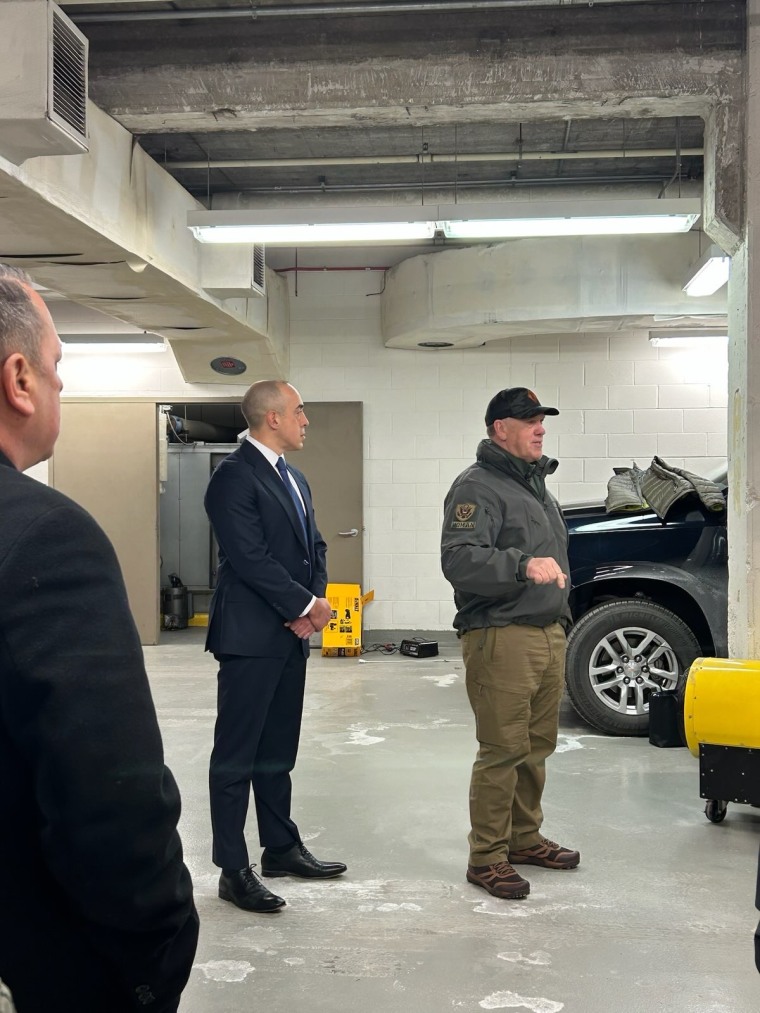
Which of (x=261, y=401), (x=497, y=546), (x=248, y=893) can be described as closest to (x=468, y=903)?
(x=248, y=893)

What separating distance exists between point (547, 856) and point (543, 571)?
125 cm

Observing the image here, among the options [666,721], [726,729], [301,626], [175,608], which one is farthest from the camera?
[175,608]

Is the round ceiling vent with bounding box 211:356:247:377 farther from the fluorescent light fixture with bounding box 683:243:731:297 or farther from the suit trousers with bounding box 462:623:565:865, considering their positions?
the suit trousers with bounding box 462:623:565:865

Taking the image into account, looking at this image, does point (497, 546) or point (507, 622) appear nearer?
point (507, 622)

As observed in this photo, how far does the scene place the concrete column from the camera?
15.4 feet

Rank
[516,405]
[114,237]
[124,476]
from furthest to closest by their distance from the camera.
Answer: [124,476], [114,237], [516,405]

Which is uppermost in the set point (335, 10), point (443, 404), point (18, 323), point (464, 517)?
point (335, 10)

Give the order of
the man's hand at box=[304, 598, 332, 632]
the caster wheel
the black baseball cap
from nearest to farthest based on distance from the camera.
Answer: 1. the man's hand at box=[304, 598, 332, 632]
2. the black baseball cap
3. the caster wheel

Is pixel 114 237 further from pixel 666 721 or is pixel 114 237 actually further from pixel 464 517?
pixel 666 721

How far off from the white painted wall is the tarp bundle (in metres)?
2.91

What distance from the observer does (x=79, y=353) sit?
10156mm

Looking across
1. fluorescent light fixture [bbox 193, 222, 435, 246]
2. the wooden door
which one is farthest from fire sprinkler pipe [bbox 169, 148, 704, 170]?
the wooden door

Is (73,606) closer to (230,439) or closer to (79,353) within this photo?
(79,353)

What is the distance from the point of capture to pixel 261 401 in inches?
141
